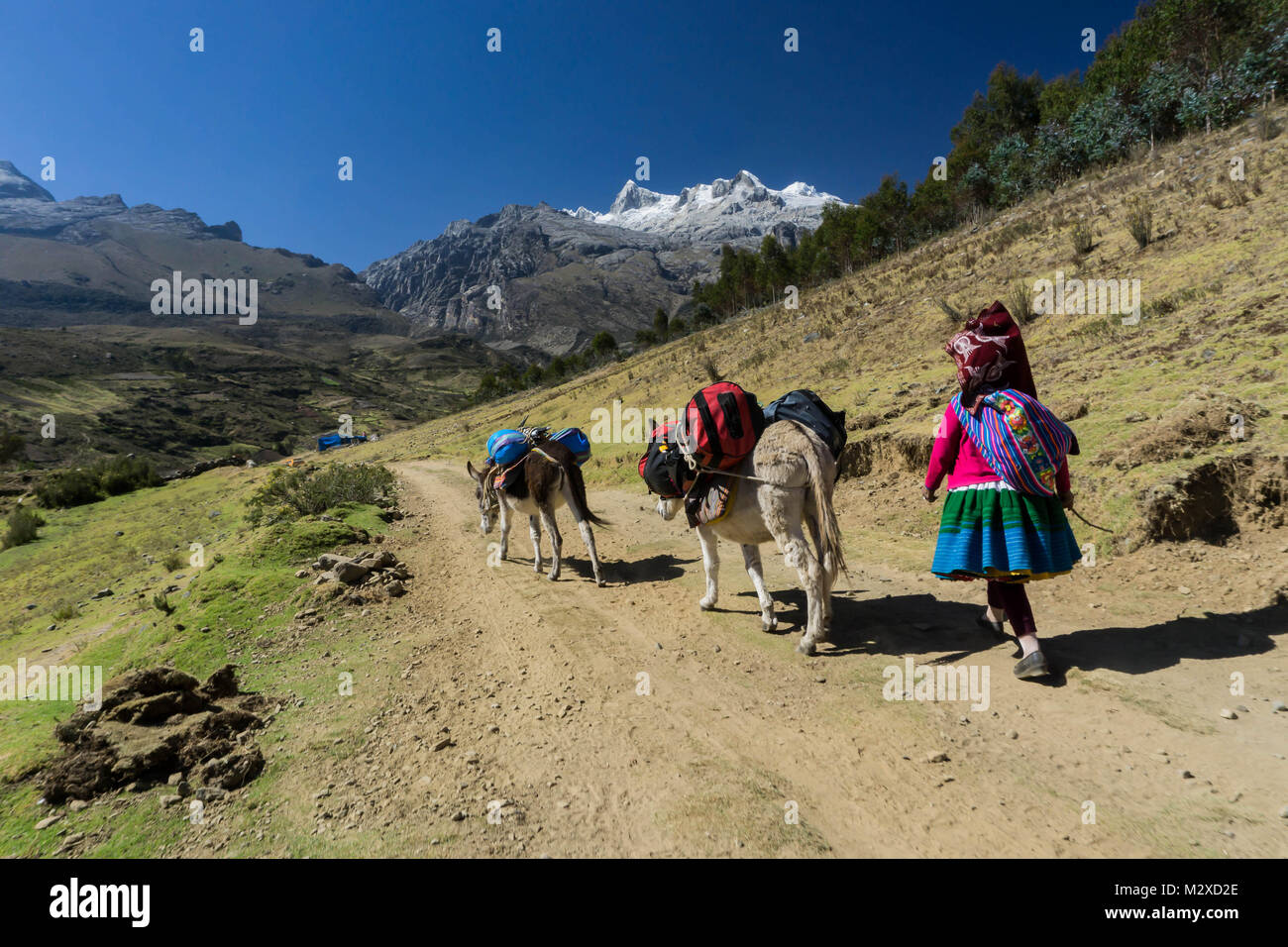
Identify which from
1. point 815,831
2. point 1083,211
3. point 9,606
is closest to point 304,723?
point 815,831

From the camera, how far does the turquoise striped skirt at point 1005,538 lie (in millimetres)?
3902

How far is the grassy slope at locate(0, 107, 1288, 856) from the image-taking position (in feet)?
15.8

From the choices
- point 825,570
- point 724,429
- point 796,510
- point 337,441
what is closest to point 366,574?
point 724,429

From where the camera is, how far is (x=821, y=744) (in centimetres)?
366

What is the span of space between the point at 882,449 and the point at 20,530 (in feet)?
76.8

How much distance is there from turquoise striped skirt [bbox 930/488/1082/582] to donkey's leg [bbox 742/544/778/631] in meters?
1.83

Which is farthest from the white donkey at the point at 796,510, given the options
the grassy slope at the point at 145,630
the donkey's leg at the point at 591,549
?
the grassy slope at the point at 145,630

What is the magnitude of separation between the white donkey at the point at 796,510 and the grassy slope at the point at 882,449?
2514 mm

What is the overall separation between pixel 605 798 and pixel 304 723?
2733mm

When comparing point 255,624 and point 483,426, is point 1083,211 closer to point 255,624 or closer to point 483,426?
point 255,624

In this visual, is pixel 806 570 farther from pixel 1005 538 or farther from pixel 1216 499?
pixel 1216 499

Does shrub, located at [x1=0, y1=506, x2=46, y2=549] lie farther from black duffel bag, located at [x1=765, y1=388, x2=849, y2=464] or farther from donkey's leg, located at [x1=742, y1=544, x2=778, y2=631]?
black duffel bag, located at [x1=765, y1=388, x2=849, y2=464]
